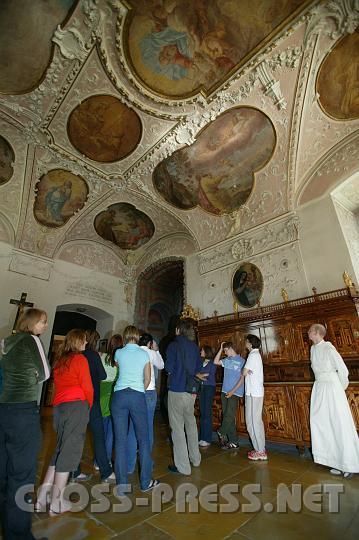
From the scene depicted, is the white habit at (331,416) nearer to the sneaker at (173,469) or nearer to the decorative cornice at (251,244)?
the sneaker at (173,469)

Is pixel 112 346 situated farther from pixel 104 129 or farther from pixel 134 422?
pixel 104 129

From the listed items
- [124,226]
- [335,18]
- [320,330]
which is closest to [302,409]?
[320,330]

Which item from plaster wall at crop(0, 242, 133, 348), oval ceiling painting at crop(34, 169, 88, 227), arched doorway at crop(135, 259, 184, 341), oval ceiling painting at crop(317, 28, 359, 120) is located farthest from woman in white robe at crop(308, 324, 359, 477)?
plaster wall at crop(0, 242, 133, 348)

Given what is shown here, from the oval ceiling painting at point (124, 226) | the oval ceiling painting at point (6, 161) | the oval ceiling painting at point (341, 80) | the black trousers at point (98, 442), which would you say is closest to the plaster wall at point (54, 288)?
the oval ceiling painting at point (124, 226)

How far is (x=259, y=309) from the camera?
6.57 m

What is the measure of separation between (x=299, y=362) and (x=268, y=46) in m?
6.51

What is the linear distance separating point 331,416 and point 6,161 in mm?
9356

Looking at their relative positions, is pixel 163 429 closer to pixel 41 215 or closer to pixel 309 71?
pixel 41 215

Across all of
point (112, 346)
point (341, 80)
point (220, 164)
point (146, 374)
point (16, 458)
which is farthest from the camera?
point (220, 164)

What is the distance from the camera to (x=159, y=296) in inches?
490

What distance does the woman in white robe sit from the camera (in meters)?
3.22

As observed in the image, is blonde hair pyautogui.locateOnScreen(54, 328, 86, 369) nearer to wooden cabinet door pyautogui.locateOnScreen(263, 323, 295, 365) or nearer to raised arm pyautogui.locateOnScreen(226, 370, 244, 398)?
raised arm pyautogui.locateOnScreen(226, 370, 244, 398)

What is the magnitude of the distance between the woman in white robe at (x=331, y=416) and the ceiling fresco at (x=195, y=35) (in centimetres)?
562

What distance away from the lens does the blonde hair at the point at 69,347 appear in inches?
97.6
